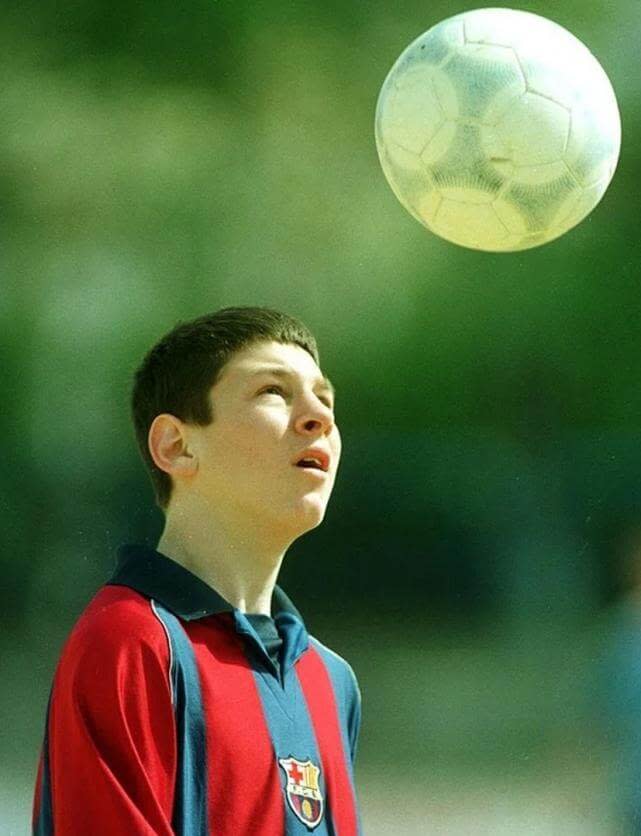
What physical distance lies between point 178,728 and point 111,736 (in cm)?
11

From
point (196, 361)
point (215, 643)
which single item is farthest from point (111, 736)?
point (196, 361)

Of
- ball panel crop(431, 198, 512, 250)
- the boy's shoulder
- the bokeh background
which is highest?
the bokeh background

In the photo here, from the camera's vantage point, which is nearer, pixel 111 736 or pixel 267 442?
pixel 111 736

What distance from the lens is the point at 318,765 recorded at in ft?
8.70

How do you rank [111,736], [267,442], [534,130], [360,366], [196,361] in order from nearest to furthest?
1. [111,736]
2. [267,442]
3. [196,361]
4. [534,130]
5. [360,366]

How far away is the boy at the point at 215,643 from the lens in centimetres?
240

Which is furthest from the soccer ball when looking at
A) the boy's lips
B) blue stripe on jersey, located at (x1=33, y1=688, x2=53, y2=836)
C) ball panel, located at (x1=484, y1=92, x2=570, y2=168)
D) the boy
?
blue stripe on jersey, located at (x1=33, y1=688, x2=53, y2=836)

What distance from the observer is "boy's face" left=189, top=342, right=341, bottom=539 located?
271 cm

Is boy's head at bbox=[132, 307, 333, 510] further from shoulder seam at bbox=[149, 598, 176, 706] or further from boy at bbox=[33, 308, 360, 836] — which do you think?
shoulder seam at bbox=[149, 598, 176, 706]

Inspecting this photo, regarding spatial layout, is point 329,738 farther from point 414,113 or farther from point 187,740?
point 414,113

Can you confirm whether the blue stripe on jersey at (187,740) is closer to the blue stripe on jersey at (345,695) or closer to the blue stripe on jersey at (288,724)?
the blue stripe on jersey at (288,724)

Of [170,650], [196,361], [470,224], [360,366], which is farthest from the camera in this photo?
[360,366]

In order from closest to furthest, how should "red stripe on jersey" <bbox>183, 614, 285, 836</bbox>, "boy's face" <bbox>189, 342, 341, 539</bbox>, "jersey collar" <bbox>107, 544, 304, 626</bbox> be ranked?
"red stripe on jersey" <bbox>183, 614, 285, 836</bbox> → "jersey collar" <bbox>107, 544, 304, 626</bbox> → "boy's face" <bbox>189, 342, 341, 539</bbox>

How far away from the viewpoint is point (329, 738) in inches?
108
